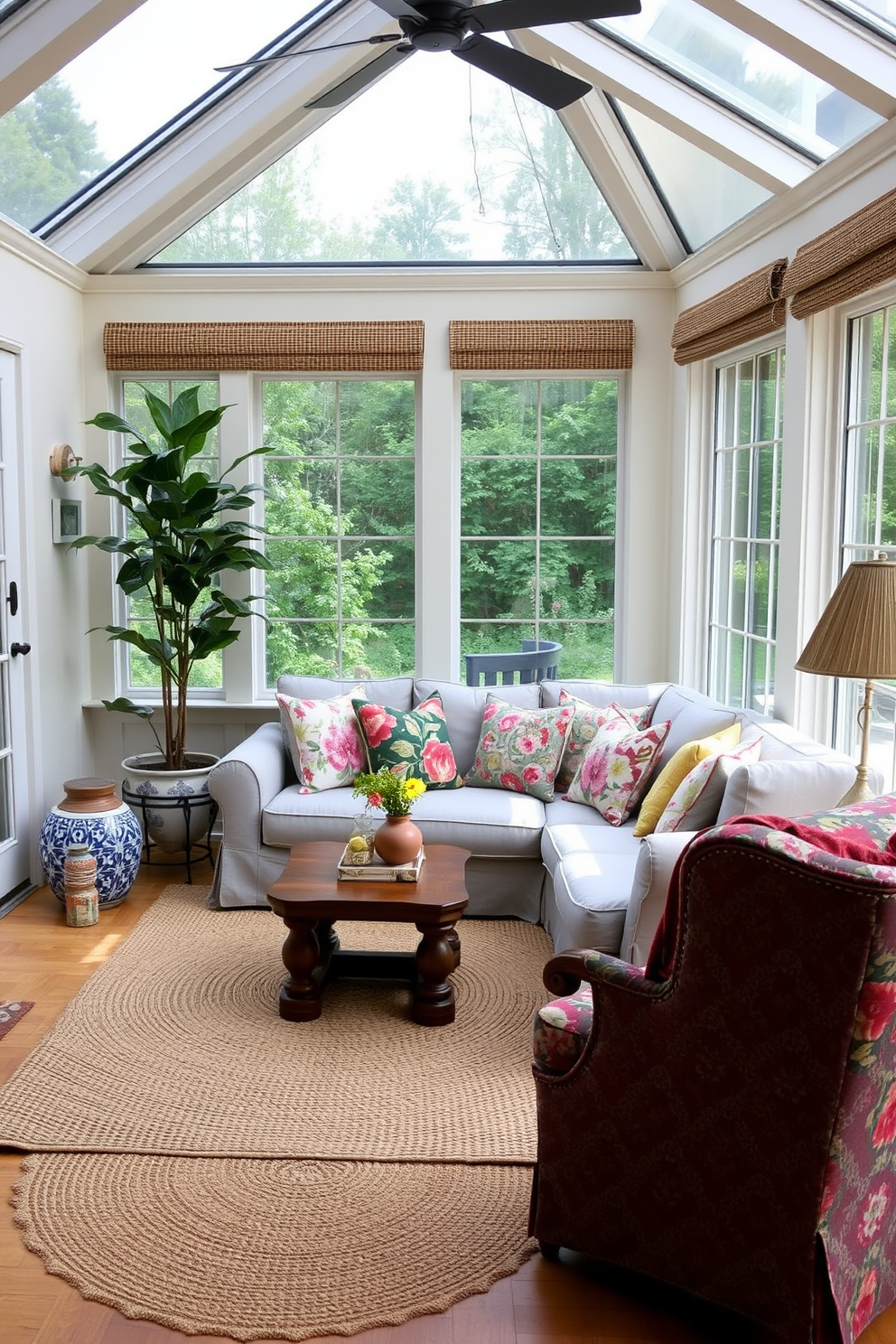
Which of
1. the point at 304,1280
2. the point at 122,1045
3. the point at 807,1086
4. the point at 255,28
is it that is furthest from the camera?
the point at 255,28

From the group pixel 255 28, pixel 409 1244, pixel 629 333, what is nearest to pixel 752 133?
pixel 629 333

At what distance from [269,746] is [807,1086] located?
10.2 ft

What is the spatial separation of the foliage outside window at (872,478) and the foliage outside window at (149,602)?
291cm

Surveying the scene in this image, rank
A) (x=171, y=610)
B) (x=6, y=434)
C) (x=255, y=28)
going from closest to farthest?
(x=255, y=28)
(x=6, y=434)
(x=171, y=610)

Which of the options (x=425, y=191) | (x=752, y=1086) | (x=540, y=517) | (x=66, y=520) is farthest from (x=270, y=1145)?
(x=425, y=191)

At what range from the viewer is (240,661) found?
5.40m

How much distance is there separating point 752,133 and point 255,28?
1.82m

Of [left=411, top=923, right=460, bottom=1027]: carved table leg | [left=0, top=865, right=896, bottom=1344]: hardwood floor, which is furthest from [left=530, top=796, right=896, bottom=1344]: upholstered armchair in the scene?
[left=411, top=923, right=460, bottom=1027]: carved table leg

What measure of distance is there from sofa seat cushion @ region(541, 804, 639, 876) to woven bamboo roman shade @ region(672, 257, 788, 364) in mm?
1841

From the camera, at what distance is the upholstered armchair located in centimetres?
177

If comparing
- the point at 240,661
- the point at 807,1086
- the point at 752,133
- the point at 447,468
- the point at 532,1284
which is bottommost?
the point at 532,1284

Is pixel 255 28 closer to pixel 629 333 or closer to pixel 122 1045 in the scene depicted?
pixel 629 333

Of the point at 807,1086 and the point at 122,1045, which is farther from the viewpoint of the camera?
the point at 122,1045

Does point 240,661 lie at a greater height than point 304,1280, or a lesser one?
greater
